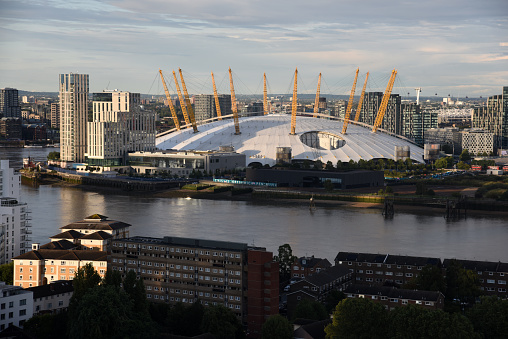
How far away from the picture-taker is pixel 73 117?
39.8 m

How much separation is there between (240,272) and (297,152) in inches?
930

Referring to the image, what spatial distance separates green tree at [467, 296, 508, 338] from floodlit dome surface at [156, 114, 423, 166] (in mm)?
23708

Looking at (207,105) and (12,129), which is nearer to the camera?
(12,129)

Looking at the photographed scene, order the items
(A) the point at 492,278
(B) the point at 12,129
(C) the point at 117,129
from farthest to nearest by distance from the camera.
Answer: (B) the point at 12,129, (C) the point at 117,129, (A) the point at 492,278

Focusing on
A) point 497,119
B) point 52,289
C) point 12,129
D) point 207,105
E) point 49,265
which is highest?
point 207,105

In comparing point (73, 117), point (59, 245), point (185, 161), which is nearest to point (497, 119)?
point (185, 161)

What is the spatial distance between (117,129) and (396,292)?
86.5 ft

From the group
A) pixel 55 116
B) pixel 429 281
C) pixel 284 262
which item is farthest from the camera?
pixel 55 116

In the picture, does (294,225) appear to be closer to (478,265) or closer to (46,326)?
(478,265)

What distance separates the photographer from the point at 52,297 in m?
12.7

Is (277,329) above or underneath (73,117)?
underneath

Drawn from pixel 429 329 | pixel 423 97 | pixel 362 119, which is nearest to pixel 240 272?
pixel 429 329

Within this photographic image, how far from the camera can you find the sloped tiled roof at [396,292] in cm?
1248

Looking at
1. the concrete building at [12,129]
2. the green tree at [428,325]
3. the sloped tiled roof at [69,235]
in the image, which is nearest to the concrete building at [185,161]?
the sloped tiled roof at [69,235]
